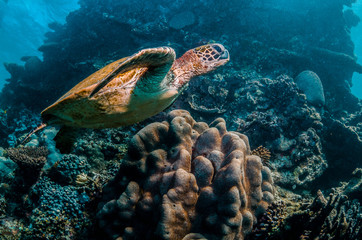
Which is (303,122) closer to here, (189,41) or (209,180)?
(209,180)

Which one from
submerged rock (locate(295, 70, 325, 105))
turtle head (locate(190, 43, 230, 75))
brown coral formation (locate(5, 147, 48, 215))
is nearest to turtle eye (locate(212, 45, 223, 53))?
turtle head (locate(190, 43, 230, 75))

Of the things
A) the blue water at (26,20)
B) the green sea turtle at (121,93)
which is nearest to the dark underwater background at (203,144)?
the green sea turtle at (121,93)

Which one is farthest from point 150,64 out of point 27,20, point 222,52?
point 27,20

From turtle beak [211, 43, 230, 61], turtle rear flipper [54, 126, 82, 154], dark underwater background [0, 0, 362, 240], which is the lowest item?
dark underwater background [0, 0, 362, 240]

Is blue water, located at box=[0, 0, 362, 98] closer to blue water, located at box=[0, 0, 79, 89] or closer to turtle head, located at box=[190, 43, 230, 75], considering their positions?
blue water, located at box=[0, 0, 79, 89]

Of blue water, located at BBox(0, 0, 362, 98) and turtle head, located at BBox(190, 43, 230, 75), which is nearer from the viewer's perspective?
turtle head, located at BBox(190, 43, 230, 75)

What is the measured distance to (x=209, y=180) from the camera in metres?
2.58

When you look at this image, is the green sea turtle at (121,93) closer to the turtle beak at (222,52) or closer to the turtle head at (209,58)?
the turtle head at (209,58)

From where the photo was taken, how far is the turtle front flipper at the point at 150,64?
76.4 inches

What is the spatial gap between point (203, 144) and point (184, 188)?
34.8 inches

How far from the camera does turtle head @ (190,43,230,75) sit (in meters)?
3.63

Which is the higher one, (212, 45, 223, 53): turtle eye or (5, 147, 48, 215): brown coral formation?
(212, 45, 223, 53): turtle eye

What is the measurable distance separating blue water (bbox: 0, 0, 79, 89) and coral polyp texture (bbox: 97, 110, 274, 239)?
128ft

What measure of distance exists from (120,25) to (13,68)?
8331 millimetres
